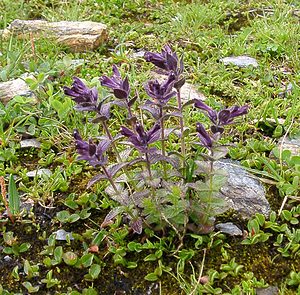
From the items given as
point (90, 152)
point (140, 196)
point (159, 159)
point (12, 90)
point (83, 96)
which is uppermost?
point (83, 96)

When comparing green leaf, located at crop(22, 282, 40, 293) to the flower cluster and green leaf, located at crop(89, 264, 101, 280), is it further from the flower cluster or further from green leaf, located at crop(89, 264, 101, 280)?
the flower cluster

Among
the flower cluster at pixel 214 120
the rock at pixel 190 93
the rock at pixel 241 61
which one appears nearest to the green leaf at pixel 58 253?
the flower cluster at pixel 214 120

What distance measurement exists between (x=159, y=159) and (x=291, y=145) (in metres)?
1.04

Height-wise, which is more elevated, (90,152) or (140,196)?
(90,152)

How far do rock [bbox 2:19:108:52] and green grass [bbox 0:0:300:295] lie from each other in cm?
9

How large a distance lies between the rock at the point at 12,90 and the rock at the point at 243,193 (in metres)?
1.37

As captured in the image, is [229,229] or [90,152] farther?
[229,229]

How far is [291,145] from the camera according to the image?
9.57ft

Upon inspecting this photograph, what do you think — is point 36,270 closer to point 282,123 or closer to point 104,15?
point 282,123

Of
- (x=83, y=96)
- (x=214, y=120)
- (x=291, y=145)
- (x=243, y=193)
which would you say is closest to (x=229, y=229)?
(x=243, y=193)

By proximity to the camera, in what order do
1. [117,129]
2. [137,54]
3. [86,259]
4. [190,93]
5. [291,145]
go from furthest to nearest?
[137,54] → [190,93] → [117,129] → [291,145] → [86,259]

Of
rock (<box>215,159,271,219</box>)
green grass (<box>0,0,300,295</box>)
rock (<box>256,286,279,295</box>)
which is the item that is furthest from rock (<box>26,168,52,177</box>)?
rock (<box>256,286,279,295</box>)

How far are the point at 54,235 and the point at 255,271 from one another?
0.91 m

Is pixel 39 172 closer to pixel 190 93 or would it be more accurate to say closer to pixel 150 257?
pixel 150 257
